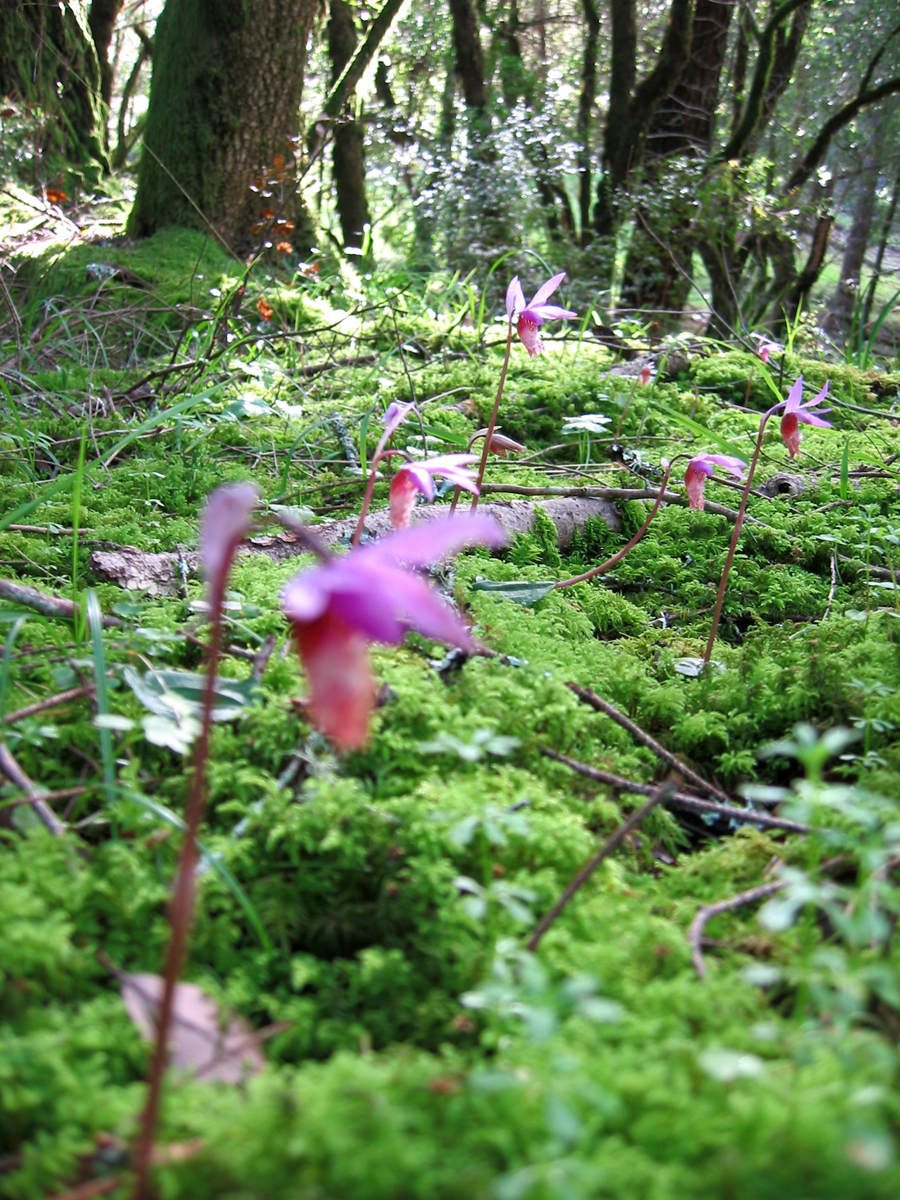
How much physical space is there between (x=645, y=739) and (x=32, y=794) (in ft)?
3.22

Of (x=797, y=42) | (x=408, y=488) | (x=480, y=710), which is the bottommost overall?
(x=480, y=710)

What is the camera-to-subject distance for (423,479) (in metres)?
1.34

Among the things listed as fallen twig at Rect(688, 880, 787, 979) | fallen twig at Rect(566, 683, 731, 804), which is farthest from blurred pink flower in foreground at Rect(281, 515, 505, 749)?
fallen twig at Rect(566, 683, 731, 804)

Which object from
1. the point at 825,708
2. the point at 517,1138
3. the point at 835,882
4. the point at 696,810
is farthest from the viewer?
the point at 825,708

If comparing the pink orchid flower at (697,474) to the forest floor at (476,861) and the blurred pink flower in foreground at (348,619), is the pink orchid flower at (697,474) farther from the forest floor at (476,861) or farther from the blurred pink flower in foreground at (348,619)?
the blurred pink flower in foreground at (348,619)

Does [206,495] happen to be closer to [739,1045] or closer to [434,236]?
[739,1045]

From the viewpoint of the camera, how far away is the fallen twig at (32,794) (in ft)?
3.59

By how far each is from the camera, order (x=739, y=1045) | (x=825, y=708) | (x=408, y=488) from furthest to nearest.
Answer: (x=825, y=708) < (x=408, y=488) < (x=739, y=1045)

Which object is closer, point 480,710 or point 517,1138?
point 517,1138

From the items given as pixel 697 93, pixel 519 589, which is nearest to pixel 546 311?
pixel 519 589

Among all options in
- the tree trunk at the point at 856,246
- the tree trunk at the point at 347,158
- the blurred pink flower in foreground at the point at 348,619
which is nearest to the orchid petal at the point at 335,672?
the blurred pink flower in foreground at the point at 348,619

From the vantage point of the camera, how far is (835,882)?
1.17 meters

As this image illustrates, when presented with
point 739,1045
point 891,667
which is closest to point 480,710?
point 739,1045

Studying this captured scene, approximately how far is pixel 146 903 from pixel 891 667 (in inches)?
56.6
